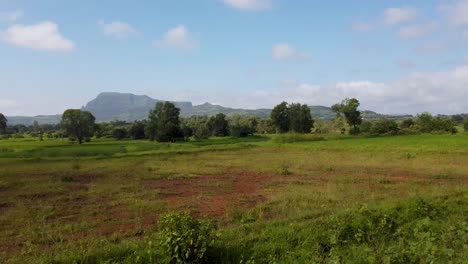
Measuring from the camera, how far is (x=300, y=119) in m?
85.1

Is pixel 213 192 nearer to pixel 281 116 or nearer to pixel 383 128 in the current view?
pixel 383 128

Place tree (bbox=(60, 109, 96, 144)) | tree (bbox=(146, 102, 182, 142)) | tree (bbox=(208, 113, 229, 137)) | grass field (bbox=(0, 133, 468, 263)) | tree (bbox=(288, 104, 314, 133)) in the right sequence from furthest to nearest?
tree (bbox=(208, 113, 229, 137))
tree (bbox=(288, 104, 314, 133))
tree (bbox=(146, 102, 182, 142))
tree (bbox=(60, 109, 96, 144))
grass field (bbox=(0, 133, 468, 263))

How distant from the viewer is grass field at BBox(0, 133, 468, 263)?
22.9 feet

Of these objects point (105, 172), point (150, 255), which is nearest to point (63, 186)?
point (105, 172)

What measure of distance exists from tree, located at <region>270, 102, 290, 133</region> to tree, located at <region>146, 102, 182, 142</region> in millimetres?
27819

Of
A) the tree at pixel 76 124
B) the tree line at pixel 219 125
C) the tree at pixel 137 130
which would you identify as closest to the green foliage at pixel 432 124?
the tree line at pixel 219 125

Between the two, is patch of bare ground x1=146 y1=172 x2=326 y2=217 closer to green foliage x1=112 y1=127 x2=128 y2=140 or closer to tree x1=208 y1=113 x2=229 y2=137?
green foliage x1=112 y1=127 x2=128 y2=140

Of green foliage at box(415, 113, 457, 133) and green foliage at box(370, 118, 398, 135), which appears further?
green foliage at box(415, 113, 457, 133)

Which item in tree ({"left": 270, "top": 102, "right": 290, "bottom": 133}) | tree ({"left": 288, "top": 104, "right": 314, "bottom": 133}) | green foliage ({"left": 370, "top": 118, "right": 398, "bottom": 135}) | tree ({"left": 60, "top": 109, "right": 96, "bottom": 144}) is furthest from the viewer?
tree ({"left": 270, "top": 102, "right": 290, "bottom": 133})

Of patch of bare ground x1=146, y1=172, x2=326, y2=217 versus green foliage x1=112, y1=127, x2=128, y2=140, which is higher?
green foliage x1=112, y1=127, x2=128, y2=140

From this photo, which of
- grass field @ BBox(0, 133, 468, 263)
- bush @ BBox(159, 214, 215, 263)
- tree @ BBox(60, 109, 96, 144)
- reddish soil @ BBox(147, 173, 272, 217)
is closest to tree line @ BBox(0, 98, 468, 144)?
tree @ BBox(60, 109, 96, 144)

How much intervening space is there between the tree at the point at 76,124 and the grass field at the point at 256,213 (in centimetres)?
4847

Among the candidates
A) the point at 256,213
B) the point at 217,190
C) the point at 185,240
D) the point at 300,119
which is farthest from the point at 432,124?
Result: the point at 185,240

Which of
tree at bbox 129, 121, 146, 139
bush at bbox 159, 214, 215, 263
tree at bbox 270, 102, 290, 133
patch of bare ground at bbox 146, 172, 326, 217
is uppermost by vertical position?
tree at bbox 270, 102, 290, 133
